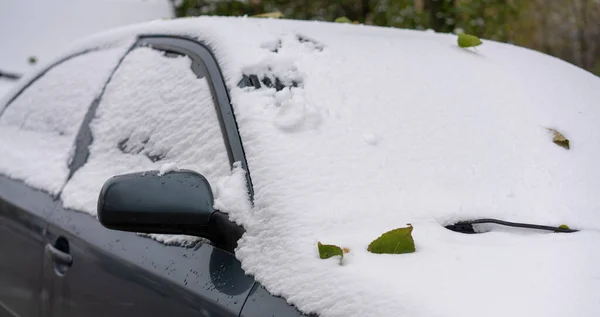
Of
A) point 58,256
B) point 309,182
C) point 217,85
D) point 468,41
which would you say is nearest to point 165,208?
point 309,182

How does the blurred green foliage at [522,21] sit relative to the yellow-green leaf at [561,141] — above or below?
below

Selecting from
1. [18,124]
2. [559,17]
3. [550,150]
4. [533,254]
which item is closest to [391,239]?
[533,254]

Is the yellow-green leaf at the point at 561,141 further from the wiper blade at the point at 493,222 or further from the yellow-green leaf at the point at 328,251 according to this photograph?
the yellow-green leaf at the point at 328,251

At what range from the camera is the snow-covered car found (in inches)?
52.0

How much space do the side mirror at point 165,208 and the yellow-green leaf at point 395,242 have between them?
336mm

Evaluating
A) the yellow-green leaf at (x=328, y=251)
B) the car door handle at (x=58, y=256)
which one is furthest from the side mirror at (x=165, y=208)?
the car door handle at (x=58, y=256)

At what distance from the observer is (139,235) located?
1.84 meters

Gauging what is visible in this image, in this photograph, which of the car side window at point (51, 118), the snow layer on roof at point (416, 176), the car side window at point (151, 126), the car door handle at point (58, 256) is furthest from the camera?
the car side window at point (51, 118)

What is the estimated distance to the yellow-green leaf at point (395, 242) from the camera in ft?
4.44

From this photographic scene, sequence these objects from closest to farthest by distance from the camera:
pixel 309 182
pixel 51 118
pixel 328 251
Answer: pixel 328 251, pixel 309 182, pixel 51 118

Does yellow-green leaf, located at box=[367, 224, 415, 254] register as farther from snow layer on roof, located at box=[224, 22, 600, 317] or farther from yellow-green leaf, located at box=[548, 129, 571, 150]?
yellow-green leaf, located at box=[548, 129, 571, 150]

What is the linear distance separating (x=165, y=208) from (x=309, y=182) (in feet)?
1.10

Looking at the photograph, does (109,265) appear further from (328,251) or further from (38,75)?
(38,75)

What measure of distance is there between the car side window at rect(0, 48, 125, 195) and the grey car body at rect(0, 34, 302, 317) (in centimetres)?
5
